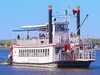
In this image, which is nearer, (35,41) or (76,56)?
(76,56)

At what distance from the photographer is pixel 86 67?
2714 inches

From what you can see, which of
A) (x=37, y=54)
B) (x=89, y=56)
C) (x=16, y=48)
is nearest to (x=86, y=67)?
(x=89, y=56)

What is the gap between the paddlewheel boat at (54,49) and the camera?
67312 mm

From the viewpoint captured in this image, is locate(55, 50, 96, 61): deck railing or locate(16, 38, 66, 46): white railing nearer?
locate(55, 50, 96, 61): deck railing

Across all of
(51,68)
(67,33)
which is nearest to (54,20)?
(67,33)

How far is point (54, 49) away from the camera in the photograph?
223 feet

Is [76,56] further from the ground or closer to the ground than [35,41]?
closer to the ground

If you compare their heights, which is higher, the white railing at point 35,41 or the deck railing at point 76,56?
the white railing at point 35,41

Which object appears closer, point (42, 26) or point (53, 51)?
point (53, 51)

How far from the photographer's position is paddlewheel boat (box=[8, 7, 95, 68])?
67.3 meters

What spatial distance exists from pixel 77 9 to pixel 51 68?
1127 centimetres

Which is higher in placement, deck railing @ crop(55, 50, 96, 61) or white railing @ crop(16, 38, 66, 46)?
white railing @ crop(16, 38, 66, 46)

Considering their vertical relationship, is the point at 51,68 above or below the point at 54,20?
below

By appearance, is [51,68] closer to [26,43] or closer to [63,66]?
[63,66]
